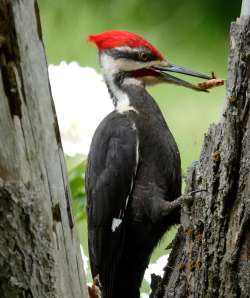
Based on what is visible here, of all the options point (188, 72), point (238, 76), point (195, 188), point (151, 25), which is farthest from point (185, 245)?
point (151, 25)

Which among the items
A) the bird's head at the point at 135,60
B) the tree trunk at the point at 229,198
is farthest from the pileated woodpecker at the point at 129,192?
the tree trunk at the point at 229,198

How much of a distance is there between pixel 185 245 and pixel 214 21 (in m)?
1.75

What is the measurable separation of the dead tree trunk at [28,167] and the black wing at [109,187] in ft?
2.31

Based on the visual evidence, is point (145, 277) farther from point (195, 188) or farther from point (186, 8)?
point (186, 8)

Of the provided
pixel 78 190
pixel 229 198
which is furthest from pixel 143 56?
pixel 229 198

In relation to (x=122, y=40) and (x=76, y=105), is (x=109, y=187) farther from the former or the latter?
(x=122, y=40)

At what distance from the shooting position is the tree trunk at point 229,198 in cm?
141

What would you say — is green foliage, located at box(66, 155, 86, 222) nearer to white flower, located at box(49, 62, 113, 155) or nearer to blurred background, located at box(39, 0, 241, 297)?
white flower, located at box(49, 62, 113, 155)

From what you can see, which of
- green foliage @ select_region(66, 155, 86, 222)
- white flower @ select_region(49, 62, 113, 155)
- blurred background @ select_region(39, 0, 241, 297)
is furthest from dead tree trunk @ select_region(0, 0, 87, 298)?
blurred background @ select_region(39, 0, 241, 297)

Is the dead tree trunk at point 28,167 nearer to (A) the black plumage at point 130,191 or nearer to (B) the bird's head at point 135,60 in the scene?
(A) the black plumage at point 130,191

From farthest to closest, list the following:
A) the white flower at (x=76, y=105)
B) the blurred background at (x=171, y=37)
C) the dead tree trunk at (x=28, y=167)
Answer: the blurred background at (x=171, y=37) < the white flower at (x=76, y=105) < the dead tree trunk at (x=28, y=167)

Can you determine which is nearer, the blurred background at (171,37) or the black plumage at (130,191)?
the black plumage at (130,191)

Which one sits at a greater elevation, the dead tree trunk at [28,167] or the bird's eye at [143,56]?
the bird's eye at [143,56]

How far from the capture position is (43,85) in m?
1.16
